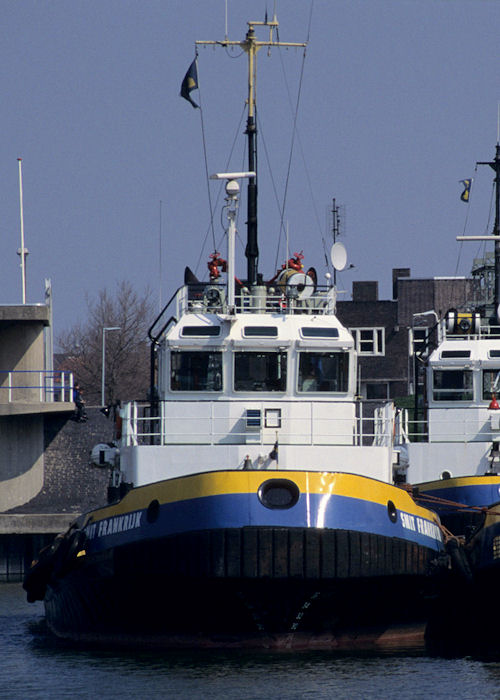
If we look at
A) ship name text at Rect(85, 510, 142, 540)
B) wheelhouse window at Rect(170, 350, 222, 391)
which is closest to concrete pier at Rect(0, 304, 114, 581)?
wheelhouse window at Rect(170, 350, 222, 391)

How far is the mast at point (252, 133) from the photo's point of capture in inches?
1027

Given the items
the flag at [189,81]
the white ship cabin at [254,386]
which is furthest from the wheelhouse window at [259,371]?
the flag at [189,81]

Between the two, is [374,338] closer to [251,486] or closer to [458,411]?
[458,411]

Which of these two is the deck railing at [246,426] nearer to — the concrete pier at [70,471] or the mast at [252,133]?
the mast at [252,133]

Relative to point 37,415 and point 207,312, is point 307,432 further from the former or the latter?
point 37,415

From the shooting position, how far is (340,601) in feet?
64.0

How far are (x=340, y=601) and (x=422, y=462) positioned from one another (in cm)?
965

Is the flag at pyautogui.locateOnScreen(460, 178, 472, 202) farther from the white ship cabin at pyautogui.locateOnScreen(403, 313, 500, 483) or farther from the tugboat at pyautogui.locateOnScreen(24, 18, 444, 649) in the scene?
the tugboat at pyautogui.locateOnScreen(24, 18, 444, 649)

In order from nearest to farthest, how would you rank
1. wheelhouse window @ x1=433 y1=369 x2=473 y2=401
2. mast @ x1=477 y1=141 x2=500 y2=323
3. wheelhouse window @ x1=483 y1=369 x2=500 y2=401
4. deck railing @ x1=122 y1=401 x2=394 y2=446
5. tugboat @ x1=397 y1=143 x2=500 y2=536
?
deck railing @ x1=122 y1=401 x2=394 y2=446
tugboat @ x1=397 y1=143 x2=500 y2=536
wheelhouse window @ x1=483 y1=369 x2=500 y2=401
wheelhouse window @ x1=433 y1=369 x2=473 y2=401
mast @ x1=477 y1=141 x2=500 y2=323

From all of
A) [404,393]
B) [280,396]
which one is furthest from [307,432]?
[404,393]

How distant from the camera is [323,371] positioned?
22562mm

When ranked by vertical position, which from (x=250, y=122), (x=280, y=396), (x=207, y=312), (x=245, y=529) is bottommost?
(x=245, y=529)

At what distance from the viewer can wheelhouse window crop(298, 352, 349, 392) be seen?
22.5 metres

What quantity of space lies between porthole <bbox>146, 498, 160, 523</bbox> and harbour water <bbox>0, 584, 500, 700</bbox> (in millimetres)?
2057
